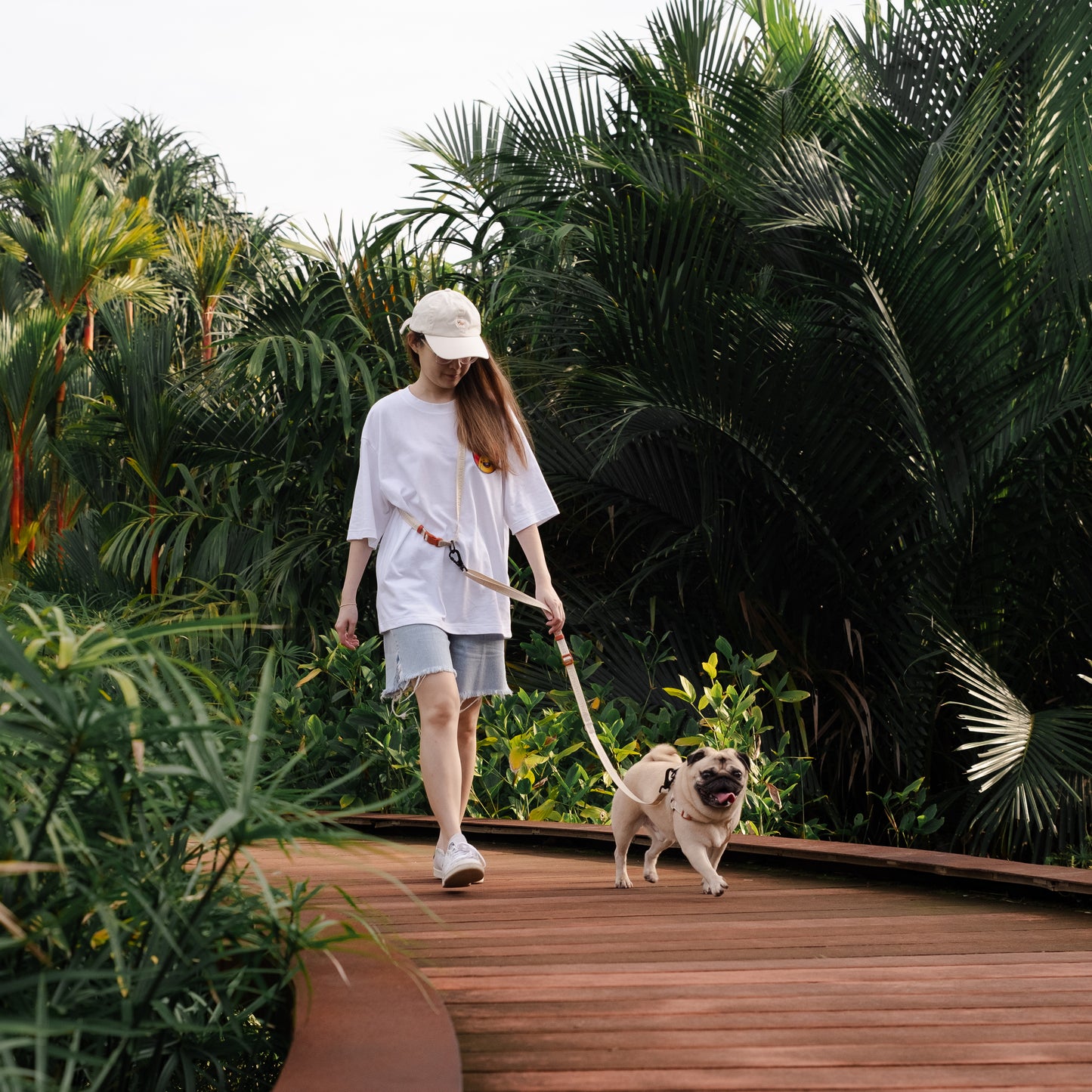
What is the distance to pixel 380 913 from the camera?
131 inches

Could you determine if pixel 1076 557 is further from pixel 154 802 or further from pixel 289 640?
pixel 154 802

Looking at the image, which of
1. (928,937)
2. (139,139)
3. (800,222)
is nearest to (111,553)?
(800,222)

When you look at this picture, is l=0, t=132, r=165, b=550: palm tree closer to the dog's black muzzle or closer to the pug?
the pug

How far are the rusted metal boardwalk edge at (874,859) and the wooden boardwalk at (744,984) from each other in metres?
0.07

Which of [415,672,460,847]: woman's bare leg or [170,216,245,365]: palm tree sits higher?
[170,216,245,365]: palm tree

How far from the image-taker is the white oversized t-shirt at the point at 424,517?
3721 mm

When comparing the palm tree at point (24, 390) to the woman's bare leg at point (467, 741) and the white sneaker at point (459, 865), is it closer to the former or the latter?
the woman's bare leg at point (467, 741)

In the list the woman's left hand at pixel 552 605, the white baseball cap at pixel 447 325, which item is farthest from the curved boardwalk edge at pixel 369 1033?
the white baseball cap at pixel 447 325

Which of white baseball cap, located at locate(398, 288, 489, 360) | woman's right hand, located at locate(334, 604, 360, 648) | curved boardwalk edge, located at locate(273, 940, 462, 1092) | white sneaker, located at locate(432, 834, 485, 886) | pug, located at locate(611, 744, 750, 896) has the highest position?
white baseball cap, located at locate(398, 288, 489, 360)

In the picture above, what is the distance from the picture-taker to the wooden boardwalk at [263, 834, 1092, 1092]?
198 cm

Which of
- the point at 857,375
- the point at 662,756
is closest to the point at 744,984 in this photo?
the point at 662,756

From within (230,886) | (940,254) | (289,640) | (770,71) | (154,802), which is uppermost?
(770,71)

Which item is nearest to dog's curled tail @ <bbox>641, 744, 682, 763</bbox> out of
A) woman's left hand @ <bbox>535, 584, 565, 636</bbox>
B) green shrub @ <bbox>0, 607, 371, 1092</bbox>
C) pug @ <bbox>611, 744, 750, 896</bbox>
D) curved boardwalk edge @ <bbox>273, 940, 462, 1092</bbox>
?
pug @ <bbox>611, 744, 750, 896</bbox>

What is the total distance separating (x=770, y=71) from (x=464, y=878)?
592 centimetres
